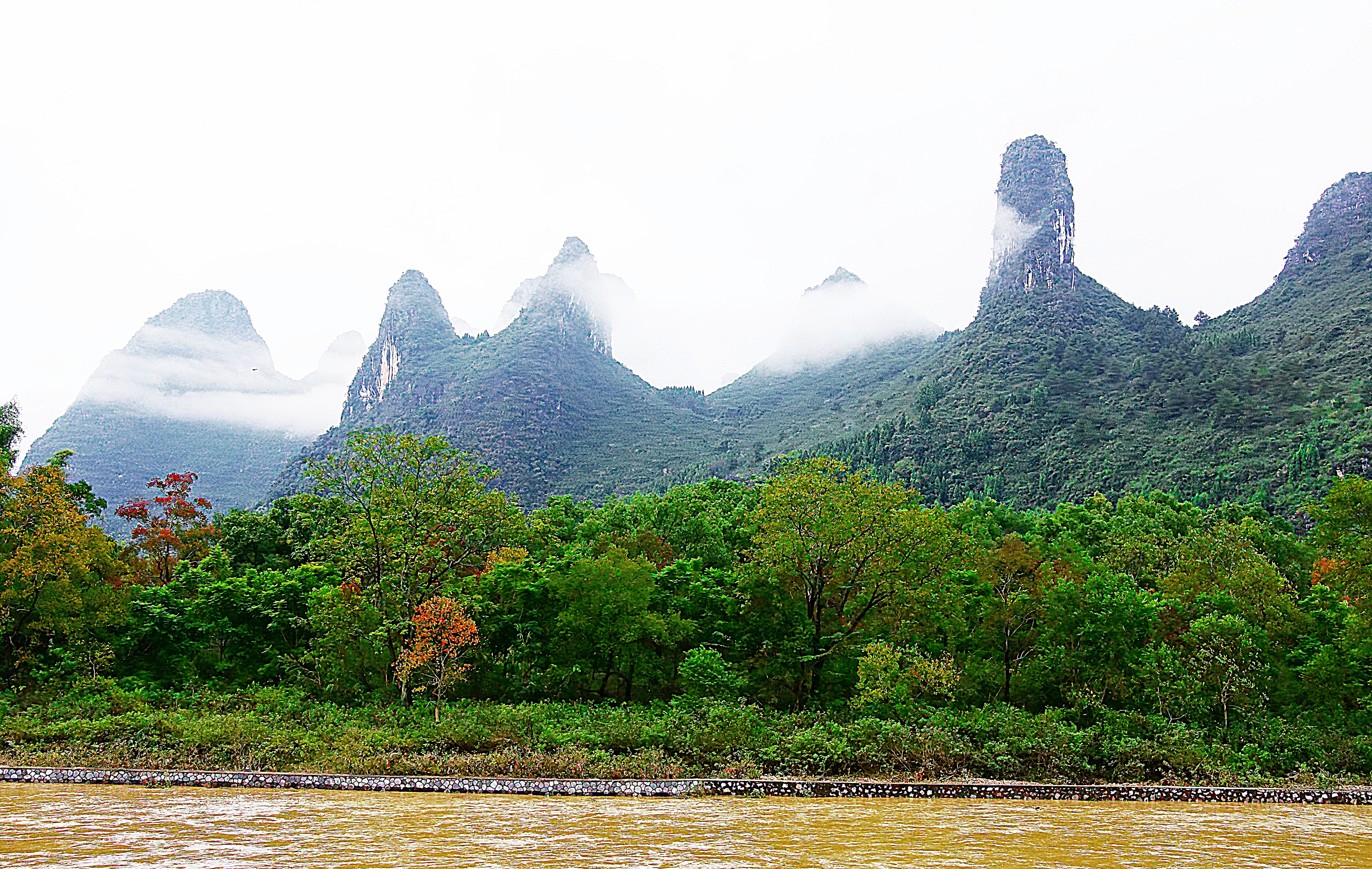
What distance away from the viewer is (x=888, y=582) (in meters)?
26.2

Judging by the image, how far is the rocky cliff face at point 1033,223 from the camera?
13862 cm

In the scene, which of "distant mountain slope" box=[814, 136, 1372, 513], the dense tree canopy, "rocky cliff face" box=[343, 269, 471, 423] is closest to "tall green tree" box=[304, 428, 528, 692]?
the dense tree canopy

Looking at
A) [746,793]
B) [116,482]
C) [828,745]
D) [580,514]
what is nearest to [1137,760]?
[828,745]

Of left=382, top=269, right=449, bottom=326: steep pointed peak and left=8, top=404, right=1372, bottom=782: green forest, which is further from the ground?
left=382, top=269, right=449, bottom=326: steep pointed peak

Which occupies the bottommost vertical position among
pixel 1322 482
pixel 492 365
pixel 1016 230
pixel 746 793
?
pixel 746 793

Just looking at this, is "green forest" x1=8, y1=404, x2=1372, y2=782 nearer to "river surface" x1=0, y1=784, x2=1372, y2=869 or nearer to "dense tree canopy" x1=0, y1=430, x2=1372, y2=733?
"dense tree canopy" x1=0, y1=430, x2=1372, y2=733

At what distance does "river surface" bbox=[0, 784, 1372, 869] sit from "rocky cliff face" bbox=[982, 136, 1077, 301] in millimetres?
128952

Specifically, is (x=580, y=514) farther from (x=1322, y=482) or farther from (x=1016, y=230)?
(x=1016, y=230)

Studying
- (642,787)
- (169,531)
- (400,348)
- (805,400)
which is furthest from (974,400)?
(400,348)

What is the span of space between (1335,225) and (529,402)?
134810 millimetres

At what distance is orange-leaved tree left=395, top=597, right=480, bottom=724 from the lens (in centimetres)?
2483

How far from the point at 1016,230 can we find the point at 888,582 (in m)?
139

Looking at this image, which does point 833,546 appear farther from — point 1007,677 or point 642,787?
point 642,787

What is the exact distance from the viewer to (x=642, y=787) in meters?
18.5
